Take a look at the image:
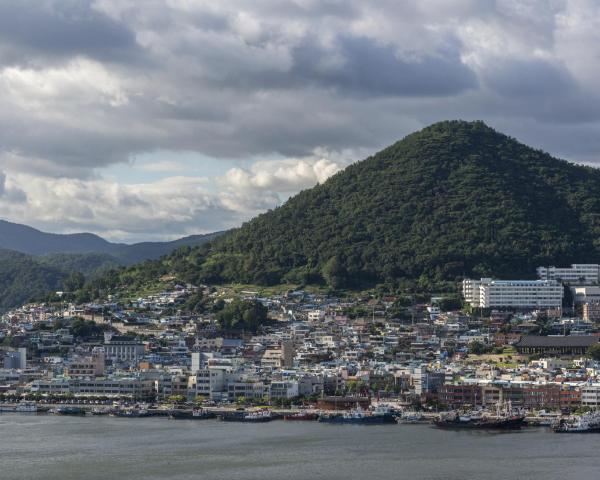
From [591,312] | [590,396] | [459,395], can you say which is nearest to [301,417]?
[459,395]

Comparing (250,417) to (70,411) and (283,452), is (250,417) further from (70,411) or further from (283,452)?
(283,452)

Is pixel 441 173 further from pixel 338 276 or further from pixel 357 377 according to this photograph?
pixel 357 377

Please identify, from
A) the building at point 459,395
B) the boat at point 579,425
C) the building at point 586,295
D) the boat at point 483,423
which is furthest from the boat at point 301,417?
the building at point 586,295

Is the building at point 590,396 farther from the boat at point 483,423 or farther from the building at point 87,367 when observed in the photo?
the building at point 87,367

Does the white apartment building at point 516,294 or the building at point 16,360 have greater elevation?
the white apartment building at point 516,294

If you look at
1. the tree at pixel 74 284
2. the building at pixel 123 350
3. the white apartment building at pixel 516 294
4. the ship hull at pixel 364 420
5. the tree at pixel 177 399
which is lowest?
the ship hull at pixel 364 420

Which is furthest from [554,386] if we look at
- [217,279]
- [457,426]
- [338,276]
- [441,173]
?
[441,173]
